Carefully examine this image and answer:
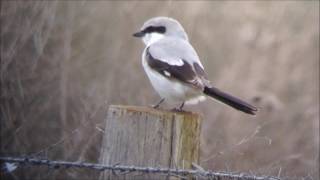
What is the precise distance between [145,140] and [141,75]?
3.82 m

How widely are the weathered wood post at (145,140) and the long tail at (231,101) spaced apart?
0.70m

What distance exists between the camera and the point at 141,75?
6.71 m

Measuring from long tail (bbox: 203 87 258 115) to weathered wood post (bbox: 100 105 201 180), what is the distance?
2.31 ft

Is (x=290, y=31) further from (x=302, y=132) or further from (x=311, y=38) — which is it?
(x=302, y=132)

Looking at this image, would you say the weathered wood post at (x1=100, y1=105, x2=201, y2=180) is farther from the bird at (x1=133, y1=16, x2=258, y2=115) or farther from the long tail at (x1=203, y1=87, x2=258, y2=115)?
the bird at (x1=133, y1=16, x2=258, y2=115)

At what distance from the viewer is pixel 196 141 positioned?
10.1 ft

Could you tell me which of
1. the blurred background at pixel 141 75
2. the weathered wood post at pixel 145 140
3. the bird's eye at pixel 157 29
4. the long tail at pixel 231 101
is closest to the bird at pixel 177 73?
the long tail at pixel 231 101

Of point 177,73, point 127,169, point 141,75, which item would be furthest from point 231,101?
point 141,75

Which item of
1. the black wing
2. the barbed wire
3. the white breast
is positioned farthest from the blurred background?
the barbed wire

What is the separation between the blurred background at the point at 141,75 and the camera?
5.61 meters

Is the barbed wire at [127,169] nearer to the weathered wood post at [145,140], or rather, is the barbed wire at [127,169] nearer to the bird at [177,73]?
the weathered wood post at [145,140]

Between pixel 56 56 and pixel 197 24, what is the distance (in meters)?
1.89

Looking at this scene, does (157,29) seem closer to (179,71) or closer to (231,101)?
(179,71)

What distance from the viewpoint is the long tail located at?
11.9ft
